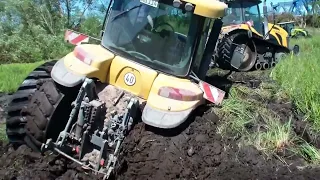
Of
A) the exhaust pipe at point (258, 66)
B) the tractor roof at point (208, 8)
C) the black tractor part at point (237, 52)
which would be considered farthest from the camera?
the exhaust pipe at point (258, 66)

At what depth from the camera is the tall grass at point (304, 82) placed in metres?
5.84

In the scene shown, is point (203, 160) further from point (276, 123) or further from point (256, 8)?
point (256, 8)

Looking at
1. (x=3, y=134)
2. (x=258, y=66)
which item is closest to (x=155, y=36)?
(x=3, y=134)

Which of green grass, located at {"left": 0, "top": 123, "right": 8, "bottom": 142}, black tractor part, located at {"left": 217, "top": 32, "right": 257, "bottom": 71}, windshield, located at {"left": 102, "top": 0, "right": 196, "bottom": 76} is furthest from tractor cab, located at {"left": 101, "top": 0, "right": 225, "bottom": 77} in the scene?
black tractor part, located at {"left": 217, "top": 32, "right": 257, "bottom": 71}

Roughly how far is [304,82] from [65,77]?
10.0ft

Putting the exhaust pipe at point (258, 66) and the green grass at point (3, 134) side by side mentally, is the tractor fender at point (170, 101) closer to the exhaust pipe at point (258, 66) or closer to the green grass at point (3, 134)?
the green grass at point (3, 134)

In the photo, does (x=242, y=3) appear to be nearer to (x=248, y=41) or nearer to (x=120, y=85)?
(x=248, y=41)

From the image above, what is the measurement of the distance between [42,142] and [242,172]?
6.52 feet

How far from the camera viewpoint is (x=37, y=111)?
16.6 ft

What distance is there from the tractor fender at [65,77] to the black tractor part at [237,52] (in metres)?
5.63

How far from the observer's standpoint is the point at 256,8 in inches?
487

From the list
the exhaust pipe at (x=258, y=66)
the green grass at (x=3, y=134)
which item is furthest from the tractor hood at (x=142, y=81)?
the exhaust pipe at (x=258, y=66)

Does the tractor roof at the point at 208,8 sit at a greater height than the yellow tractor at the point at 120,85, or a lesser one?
greater

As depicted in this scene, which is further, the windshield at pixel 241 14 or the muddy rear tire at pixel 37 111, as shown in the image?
the windshield at pixel 241 14
